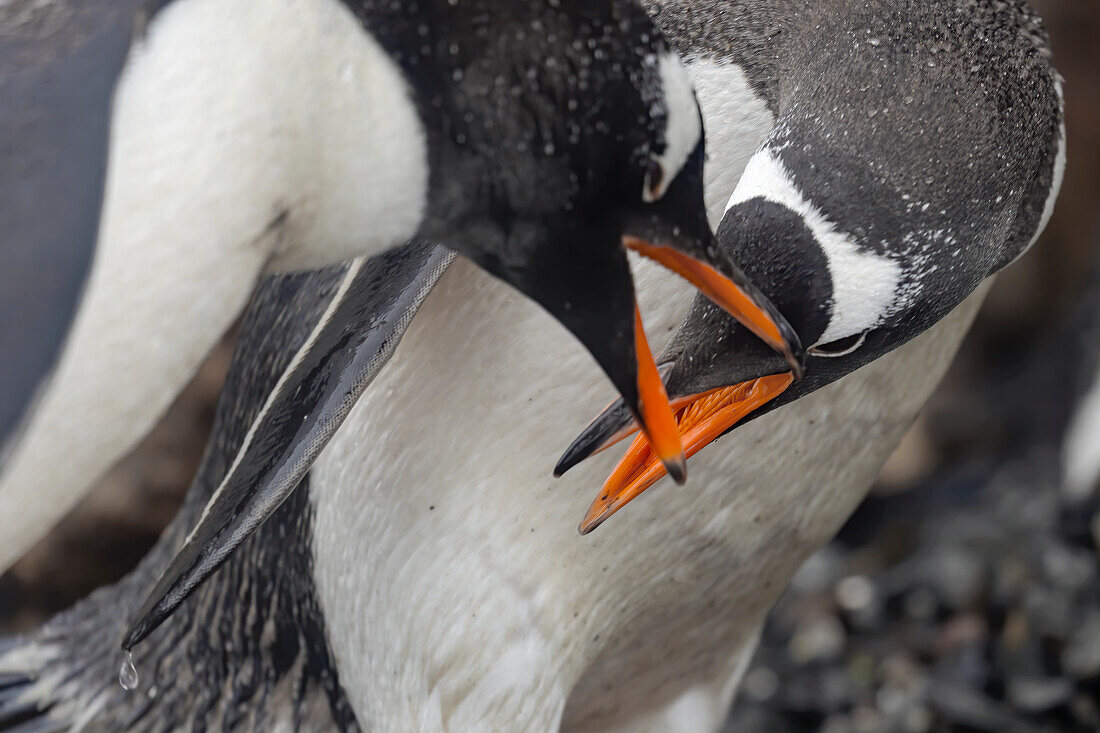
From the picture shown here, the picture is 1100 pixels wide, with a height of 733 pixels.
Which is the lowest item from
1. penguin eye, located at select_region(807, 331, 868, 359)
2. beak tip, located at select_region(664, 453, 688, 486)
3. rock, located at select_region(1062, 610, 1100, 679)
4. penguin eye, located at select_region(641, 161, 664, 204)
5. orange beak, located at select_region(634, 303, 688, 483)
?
rock, located at select_region(1062, 610, 1100, 679)

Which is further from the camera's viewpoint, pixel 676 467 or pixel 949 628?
pixel 949 628

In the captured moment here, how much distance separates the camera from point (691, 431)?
719mm

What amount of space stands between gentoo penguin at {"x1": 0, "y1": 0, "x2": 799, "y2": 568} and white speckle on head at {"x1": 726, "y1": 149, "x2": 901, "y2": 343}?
86 mm

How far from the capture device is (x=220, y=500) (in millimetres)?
710

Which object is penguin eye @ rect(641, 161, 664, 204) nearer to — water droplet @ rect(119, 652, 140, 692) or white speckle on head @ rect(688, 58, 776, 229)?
white speckle on head @ rect(688, 58, 776, 229)

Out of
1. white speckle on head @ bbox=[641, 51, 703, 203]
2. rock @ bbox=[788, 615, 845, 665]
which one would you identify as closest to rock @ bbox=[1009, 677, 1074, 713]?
rock @ bbox=[788, 615, 845, 665]

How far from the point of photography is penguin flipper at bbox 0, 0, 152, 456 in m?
0.42

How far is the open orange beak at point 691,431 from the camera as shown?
714mm

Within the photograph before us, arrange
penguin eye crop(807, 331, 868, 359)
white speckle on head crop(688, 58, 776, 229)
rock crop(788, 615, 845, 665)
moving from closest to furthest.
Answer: penguin eye crop(807, 331, 868, 359) < white speckle on head crop(688, 58, 776, 229) < rock crop(788, 615, 845, 665)

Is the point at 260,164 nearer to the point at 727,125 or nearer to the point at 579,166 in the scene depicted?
the point at 579,166

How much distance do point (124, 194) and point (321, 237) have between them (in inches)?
3.5

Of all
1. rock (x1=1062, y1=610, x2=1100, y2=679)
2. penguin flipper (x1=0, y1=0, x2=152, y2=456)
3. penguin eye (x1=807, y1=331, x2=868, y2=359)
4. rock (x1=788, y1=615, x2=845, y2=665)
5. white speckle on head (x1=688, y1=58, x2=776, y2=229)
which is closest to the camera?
penguin flipper (x1=0, y1=0, x2=152, y2=456)

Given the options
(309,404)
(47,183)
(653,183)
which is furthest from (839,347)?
(47,183)

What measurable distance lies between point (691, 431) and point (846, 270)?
0.14 m
